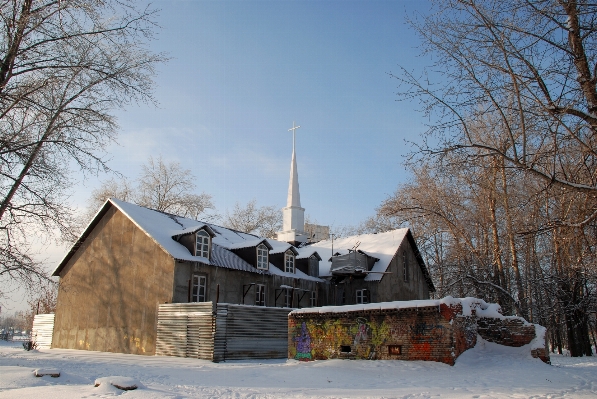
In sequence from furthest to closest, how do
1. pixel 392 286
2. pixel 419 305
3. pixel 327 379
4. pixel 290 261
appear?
pixel 392 286, pixel 290 261, pixel 419 305, pixel 327 379

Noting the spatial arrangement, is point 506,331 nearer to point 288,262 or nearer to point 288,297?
point 288,297

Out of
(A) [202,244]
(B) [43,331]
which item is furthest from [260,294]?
(B) [43,331]

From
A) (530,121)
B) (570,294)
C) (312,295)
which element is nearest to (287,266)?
(312,295)

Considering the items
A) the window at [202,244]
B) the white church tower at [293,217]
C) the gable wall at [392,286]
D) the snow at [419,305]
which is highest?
the white church tower at [293,217]

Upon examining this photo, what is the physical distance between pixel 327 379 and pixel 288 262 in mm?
17318

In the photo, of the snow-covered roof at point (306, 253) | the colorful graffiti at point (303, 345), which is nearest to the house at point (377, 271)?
the snow-covered roof at point (306, 253)

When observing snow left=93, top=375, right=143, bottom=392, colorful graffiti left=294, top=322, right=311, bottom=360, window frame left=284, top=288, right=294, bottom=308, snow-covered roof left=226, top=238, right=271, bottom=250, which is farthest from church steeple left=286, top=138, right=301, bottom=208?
snow left=93, top=375, right=143, bottom=392

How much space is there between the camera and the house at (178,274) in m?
24.2

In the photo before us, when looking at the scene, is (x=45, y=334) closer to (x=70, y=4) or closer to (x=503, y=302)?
(x=70, y=4)

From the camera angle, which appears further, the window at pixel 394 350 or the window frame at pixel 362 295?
the window frame at pixel 362 295

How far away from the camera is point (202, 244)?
2555 cm

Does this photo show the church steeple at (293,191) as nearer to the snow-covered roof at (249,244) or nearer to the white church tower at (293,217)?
the white church tower at (293,217)

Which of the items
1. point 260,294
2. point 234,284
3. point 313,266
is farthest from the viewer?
point 313,266

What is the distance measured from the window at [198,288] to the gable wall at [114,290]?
133 centimetres
